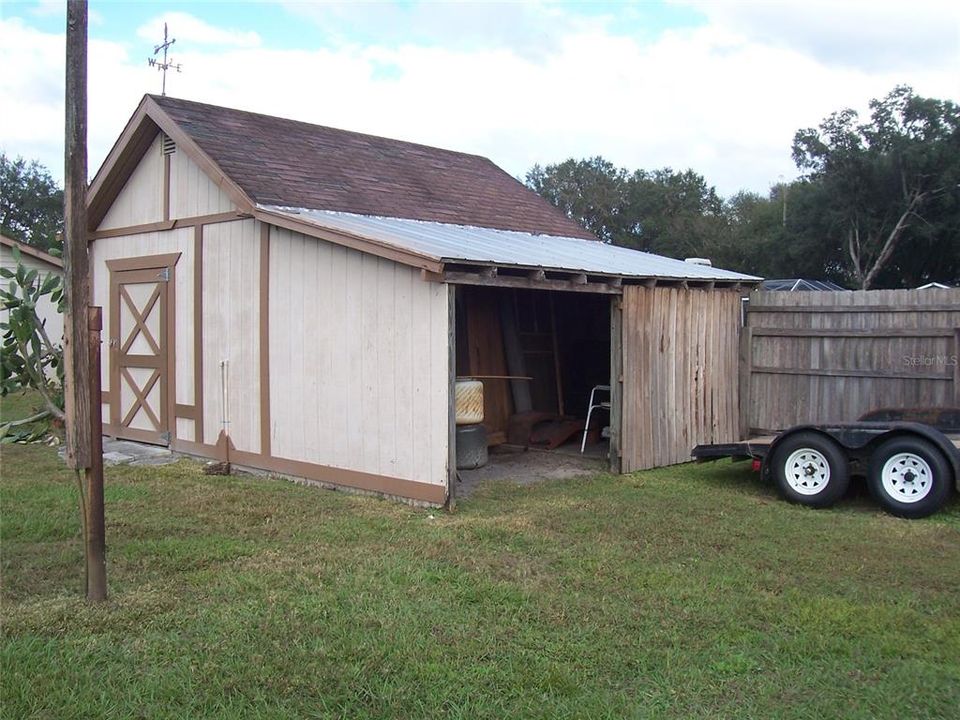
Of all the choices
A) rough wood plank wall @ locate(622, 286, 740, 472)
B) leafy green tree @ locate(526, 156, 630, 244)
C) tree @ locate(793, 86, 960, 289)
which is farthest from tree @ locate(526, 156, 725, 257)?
rough wood plank wall @ locate(622, 286, 740, 472)

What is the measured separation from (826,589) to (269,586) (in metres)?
3.45

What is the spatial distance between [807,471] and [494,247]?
3972 millimetres

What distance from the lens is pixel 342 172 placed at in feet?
38.1

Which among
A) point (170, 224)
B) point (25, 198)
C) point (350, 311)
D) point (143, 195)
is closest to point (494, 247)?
point (350, 311)

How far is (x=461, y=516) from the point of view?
753 centimetres

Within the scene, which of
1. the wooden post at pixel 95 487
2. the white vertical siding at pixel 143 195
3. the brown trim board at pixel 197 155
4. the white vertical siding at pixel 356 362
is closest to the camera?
the wooden post at pixel 95 487

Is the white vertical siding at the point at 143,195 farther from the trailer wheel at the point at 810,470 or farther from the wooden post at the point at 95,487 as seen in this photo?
the trailer wheel at the point at 810,470

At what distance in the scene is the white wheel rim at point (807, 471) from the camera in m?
7.95

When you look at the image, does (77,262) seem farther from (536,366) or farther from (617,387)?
(536,366)

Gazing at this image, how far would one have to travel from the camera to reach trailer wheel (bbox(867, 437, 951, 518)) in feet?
24.3

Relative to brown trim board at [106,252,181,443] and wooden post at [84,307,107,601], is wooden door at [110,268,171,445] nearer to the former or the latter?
brown trim board at [106,252,181,443]

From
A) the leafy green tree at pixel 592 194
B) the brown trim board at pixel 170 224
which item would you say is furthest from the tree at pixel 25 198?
the brown trim board at pixel 170 224

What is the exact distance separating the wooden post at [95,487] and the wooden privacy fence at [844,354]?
324 inches

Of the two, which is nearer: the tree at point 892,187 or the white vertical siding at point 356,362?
the white vertical siding at point 356,362
